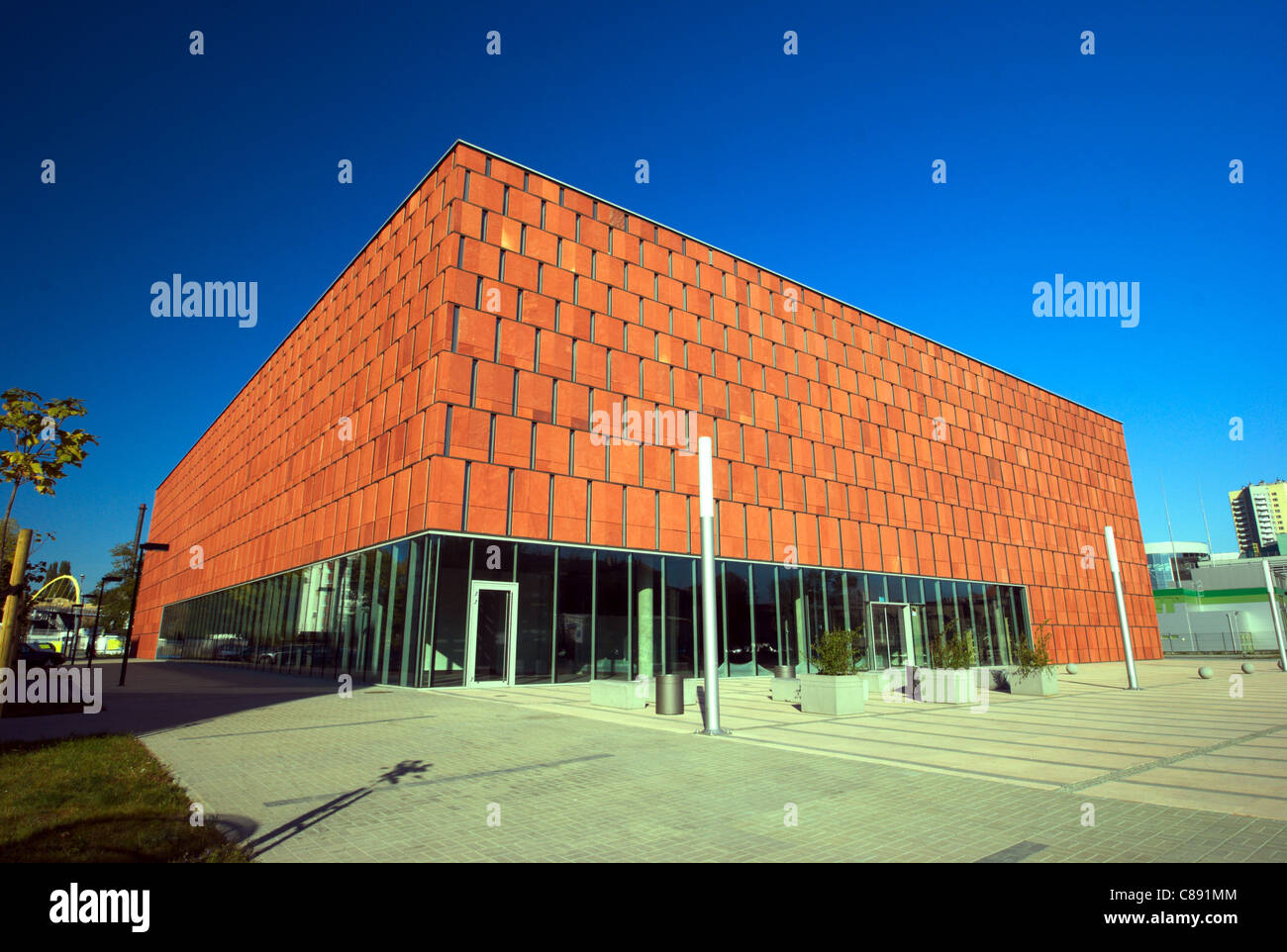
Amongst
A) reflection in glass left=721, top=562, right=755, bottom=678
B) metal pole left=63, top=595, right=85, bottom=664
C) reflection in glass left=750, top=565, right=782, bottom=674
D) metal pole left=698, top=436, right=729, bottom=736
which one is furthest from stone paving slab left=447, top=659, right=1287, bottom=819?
metal pole left=63, top=595, right=85, bottom=664

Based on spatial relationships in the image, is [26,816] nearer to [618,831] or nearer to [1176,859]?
[618,831]

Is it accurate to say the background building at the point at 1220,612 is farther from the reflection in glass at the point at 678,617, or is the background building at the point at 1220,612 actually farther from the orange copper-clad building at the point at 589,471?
the reflection in glass at the point at 678,617

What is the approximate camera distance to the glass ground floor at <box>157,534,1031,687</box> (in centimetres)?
2350

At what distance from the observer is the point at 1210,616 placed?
70750mm

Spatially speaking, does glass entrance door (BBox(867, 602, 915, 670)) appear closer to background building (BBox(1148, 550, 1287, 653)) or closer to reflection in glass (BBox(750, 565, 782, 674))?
reflection in glass (BBox(750, 565, 782, 674))

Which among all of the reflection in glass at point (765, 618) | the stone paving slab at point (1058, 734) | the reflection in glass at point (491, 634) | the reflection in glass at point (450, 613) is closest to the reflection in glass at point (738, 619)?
the reflection in glass at point (765, 618)

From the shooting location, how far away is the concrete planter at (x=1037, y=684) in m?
21.5

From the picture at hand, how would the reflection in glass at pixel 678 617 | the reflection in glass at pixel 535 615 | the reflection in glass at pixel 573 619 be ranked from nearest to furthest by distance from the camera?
1. the reflection in glass at pixel 535 615
2. the reflection in glass at pixel 573 619
3. the reflection in glass at pixel 678 617

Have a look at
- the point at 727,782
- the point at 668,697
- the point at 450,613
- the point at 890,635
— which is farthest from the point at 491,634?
the point at 890,635

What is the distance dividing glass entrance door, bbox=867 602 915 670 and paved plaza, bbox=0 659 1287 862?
20.0 m

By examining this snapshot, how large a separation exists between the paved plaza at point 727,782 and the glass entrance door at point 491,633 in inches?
277

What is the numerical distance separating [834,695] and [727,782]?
8.82 metres

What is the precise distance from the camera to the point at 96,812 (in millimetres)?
6727
